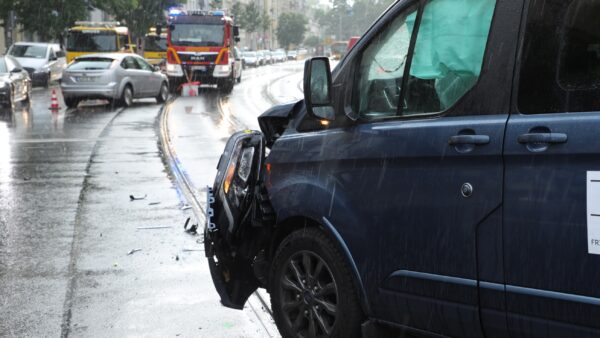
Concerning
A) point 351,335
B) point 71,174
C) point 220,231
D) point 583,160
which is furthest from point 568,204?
point 71,174

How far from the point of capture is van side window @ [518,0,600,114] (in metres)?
3.04

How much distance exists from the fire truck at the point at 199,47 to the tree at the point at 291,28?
86131 mm

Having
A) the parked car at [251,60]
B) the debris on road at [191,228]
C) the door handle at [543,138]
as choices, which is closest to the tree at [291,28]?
the parked car at [251,60]

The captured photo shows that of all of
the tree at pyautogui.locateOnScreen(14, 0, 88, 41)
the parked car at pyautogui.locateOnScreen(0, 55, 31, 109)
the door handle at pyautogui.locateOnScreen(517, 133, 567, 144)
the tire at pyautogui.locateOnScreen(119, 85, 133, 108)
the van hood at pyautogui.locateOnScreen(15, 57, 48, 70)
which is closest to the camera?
the door handle at pyautogui.locateOnScreen(517, 133, 567, 144)

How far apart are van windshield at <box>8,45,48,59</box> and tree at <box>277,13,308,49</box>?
84.2 m

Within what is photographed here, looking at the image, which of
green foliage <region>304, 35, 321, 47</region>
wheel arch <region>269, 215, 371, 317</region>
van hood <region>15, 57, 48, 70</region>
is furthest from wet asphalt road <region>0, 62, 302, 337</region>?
green foliage <region>304, 35, 321, 47</region>

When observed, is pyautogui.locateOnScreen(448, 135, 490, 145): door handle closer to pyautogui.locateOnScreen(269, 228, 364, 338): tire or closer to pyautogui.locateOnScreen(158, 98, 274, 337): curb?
pyautogui.locateOnScreen(269, 228, 364, 338): tire

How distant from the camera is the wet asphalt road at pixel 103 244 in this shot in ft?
17.0

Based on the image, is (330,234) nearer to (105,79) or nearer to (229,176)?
(229,176)

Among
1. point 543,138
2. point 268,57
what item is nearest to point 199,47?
point 543,138

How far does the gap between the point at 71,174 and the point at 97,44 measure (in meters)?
25.7

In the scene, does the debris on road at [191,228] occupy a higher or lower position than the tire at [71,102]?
higher

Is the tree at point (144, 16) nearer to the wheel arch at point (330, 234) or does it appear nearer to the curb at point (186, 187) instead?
the curb at point (186, 187)

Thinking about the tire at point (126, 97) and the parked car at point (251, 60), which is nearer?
the tire at point (126, 97)
